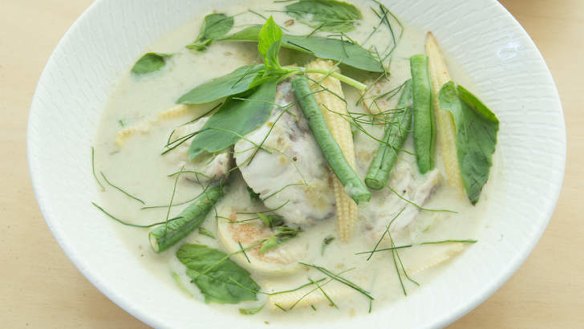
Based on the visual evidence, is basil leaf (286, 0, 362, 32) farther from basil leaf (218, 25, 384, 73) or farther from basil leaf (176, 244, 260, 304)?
basil leaf (176, 244, 260, 304)

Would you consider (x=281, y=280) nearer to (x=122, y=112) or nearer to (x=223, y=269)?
(x=223, y=269)

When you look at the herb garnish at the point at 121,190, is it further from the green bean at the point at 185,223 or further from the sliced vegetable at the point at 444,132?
the sliced vegetable at the point at 444,132

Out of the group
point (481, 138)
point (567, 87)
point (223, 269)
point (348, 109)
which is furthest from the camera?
point (567, 87)

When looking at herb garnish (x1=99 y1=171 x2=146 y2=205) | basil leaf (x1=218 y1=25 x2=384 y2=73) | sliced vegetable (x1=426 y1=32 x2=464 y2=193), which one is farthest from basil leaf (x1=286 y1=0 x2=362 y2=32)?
herb garnish (x1=99 y1=171 x2=146 y2=205)

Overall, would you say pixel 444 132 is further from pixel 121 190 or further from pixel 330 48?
pixel 121 190

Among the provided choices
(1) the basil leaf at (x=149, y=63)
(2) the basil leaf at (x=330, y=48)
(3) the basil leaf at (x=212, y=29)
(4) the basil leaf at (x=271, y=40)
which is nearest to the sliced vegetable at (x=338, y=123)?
(2) the basil leaf at (x=330, y=48)

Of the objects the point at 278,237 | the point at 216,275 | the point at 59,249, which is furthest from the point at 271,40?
the point at 59,249

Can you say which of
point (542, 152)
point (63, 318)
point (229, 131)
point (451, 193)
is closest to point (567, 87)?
point (542, 152)
